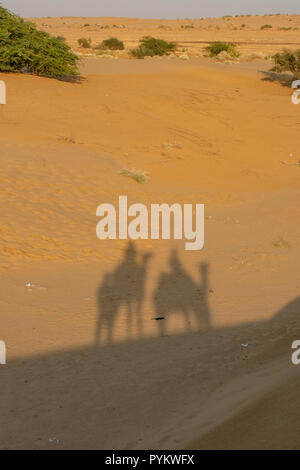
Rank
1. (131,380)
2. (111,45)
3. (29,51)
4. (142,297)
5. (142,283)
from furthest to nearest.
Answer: (111,45), (29,51), (142,283), (142,297), (131,380)

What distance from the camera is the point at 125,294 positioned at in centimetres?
898

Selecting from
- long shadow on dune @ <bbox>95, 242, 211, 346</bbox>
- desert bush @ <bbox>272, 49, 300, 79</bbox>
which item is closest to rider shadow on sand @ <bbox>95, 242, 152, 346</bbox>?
long shadow on dune @ <bbox>95, 242, 211, 346</bbox>

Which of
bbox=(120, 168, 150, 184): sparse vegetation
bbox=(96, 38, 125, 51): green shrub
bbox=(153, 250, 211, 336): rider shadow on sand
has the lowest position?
bbox=(153, 250, 211, 336): rider shadow on sand

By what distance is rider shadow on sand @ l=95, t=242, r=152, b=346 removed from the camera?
7.80 m

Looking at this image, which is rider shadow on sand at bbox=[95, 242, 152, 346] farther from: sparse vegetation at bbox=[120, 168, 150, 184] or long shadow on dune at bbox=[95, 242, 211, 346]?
sparse vegetation at bbox=[120, 168, 150, 184]

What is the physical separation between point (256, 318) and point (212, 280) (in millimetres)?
1659

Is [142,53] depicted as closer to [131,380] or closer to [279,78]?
[279,78]

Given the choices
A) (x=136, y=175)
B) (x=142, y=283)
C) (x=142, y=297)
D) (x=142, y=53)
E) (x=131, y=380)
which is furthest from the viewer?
(x=142, y=53)

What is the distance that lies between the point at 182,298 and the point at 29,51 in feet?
49.7

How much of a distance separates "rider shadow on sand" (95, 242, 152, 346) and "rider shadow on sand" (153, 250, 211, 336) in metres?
0.27

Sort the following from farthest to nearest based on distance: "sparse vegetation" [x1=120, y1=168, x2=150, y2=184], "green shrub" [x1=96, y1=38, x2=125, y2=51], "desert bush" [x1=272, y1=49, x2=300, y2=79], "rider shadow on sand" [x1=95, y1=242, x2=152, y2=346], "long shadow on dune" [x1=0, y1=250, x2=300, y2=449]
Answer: "green shrub" [x1=96, y1=38, x2=125, y2=51]
"desert bush" [x1=272, y1=49, x2=300, y2=79]
"sparse vegetation" [x1=120, y1=168, x2=150, y2=184]
"rider shadow on sand" [x1=95, y1=242, x2=152, y2=346]
"long shadow on dune" [x1=0, y1=250, x2=300, y2=449]

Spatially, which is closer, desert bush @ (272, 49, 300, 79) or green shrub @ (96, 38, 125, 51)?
desert bush @ (272, 49, 300, 79)

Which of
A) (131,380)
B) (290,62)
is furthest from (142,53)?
(131,380)
